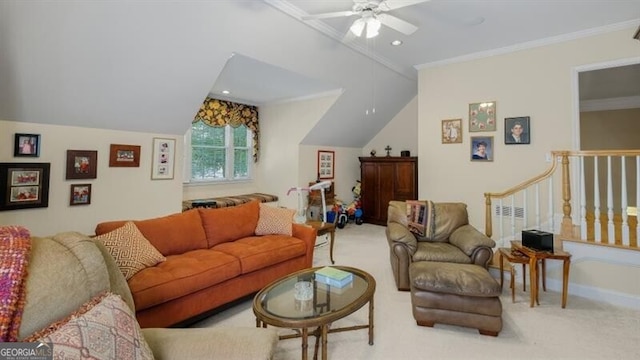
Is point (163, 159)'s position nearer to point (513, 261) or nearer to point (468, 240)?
point (468, 240)

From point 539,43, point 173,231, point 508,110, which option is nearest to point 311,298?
point 173,231

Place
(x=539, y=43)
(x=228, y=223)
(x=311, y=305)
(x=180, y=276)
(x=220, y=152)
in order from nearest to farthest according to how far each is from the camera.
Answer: (x=311, y=305), (x=180, y=276), (x=228, y=223), (x=539, y=43), (x=220, y=152)

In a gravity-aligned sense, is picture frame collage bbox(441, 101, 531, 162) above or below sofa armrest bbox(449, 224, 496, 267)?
above

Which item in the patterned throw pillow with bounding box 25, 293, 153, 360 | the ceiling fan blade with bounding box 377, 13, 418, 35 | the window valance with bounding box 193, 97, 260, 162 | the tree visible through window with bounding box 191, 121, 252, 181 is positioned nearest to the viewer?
the patterned throw pillow with bounding box 25, 293, 153, 360

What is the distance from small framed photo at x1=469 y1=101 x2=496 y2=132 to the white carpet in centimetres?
238

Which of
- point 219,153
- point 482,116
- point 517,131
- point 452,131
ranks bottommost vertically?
point 219,153

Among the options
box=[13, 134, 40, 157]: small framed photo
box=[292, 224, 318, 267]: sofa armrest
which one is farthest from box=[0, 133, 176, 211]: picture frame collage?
box=[292, 224, 318, 267]: sofa armrest

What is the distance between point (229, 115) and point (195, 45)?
267 centimetres

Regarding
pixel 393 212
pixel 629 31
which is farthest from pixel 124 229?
pixel 629 31

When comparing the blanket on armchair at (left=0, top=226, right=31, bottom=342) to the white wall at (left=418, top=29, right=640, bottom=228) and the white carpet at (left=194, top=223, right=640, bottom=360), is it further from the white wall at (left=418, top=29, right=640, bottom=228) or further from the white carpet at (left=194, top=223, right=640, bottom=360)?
the white wall at (left=418, top=29, right=640, bottom=228)

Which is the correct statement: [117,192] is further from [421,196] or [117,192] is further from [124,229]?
[421,196]

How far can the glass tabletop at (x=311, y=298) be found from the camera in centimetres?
183

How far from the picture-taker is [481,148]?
4504 millimetres

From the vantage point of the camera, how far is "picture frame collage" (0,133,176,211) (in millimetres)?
2898
